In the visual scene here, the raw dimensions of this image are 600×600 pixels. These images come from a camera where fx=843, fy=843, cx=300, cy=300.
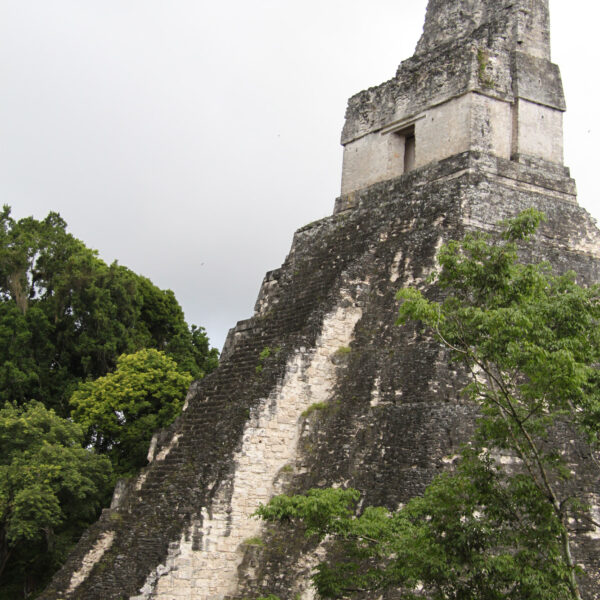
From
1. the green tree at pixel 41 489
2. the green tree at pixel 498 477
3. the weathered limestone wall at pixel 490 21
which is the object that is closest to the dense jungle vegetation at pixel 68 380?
the green tree at pixel 41 489

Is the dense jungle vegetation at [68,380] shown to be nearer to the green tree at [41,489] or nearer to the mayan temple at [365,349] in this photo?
the green tree at [41,489]

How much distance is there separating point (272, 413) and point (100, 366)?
12.9 meters

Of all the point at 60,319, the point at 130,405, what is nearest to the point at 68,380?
the point at 60,319

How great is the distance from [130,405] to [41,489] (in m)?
4.04

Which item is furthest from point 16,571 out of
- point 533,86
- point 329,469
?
point 533,86

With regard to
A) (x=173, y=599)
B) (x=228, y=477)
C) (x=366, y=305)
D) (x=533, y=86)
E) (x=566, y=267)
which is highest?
(x=533, y=86)

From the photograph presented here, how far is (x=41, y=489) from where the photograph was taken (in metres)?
18.2

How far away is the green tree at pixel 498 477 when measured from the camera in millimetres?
7625

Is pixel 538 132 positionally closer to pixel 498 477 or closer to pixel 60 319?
pixel 498 477

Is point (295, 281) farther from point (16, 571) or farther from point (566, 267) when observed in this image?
point (16, 571)

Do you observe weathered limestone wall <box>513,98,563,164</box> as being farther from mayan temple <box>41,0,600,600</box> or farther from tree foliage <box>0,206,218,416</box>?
tree foliage <box>0,206,218,416</box>

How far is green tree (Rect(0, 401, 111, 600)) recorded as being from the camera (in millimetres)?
18188

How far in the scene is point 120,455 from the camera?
2223 cm

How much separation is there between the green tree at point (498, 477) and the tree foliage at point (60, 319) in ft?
52.1
